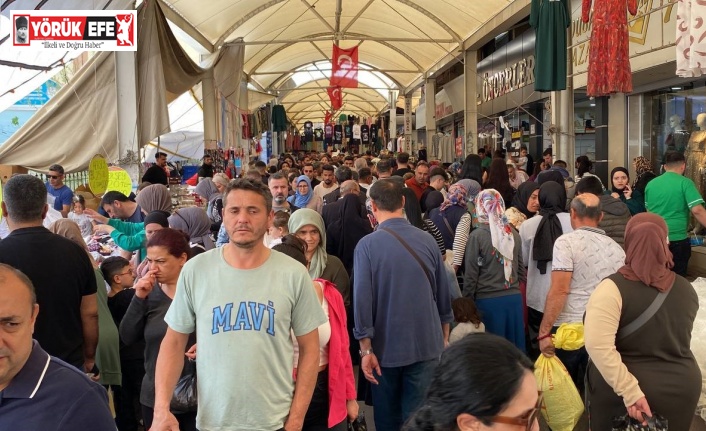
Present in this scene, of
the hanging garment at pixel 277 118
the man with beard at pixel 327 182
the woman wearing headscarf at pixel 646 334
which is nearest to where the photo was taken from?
the woman wearing headscarf at pixel 646 334

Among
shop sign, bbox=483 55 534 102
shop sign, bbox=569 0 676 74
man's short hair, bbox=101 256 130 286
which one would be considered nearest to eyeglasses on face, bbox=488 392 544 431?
man's short hair, bbox=101 256 130 286

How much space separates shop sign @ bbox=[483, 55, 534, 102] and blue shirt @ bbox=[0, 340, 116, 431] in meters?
15.6

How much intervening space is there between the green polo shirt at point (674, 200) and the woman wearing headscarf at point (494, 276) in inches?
109

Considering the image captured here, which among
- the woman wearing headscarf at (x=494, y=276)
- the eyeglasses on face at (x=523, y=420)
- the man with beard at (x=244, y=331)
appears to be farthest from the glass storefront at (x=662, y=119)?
the eyeglasses on face at (x=523, y=420)

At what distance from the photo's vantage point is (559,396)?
15.1 feet

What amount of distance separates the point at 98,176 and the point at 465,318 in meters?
5.24

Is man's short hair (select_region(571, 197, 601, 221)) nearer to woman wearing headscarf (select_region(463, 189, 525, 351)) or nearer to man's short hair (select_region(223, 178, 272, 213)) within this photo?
woman wearing headscarf (select_region(463, 189, 525, 351))

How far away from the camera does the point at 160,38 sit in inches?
448

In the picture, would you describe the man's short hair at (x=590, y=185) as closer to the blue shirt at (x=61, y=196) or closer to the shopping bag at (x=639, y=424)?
the shopping bag at (x=639, y=424)

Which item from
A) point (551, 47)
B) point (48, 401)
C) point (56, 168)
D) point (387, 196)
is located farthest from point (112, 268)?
point (551, 47)

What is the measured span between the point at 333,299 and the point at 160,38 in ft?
29.1

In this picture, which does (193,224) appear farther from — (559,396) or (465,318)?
(559,396)

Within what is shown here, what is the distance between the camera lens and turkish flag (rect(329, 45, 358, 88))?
834 inches

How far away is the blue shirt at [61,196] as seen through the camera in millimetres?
9156
